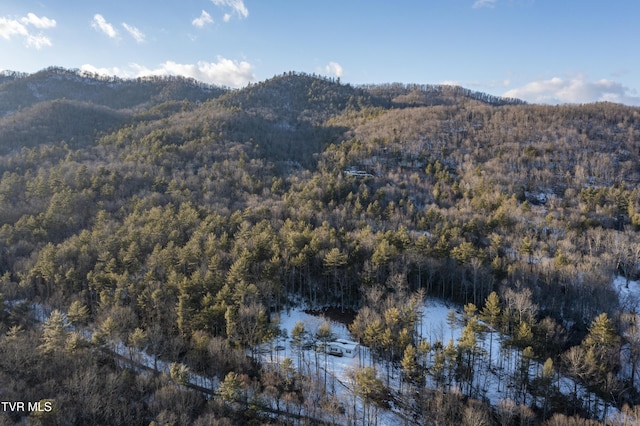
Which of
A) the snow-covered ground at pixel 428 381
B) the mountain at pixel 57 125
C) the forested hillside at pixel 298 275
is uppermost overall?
the mountain at pixel 57 125

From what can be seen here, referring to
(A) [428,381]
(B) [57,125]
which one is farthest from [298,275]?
(B) [57,125]

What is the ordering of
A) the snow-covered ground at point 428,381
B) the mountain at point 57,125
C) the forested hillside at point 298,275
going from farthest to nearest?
the mountain at point 57,125 < the snow-covered ground at point 428,381 < the forested hillside at point 298,275

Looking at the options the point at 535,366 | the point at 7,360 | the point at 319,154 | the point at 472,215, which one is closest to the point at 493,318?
the point at 535,366

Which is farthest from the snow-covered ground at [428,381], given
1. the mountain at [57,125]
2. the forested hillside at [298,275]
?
the mountain at [57,125]

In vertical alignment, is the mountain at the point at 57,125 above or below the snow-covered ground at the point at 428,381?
above

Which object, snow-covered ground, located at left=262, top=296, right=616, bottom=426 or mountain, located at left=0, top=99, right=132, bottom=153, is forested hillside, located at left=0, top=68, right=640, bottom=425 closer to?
snow-covered ground, located at left=262, top=296, right=616, bottom=426

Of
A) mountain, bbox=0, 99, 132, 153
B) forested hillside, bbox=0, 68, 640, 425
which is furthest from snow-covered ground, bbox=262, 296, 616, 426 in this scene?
mountain, bbox=0, 99, 132, 153

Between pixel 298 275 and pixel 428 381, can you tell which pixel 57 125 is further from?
pixel 428 381

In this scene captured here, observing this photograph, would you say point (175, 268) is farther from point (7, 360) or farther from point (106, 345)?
point (7, 360)

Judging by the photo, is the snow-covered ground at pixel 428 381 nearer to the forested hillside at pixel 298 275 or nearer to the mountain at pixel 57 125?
the forested hillside at pixel 298 275
